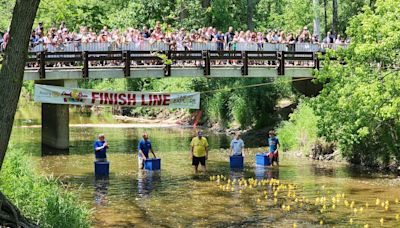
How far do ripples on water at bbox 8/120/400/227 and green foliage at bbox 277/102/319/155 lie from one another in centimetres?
117

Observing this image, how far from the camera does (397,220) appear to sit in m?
16.6

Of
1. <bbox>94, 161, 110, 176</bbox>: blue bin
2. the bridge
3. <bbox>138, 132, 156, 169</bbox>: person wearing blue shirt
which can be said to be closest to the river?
<bbox>94, 161, 110, 176</bbox>: blue bin

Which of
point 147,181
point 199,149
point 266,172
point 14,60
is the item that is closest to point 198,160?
point 199,149

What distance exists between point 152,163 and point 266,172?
4.02 m

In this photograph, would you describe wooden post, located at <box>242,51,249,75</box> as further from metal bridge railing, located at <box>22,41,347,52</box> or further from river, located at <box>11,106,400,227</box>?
river, located at <box>11,106,400,227</box>

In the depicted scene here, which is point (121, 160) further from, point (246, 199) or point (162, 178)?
point (246, 199)

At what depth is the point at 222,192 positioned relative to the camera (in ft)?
67.2

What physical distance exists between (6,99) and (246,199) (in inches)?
441

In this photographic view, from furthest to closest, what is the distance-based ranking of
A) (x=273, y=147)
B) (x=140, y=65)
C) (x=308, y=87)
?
(x=308, y=87) → (x=140, y=65) → (x=273, y=147)

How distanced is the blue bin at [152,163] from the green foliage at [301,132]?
24.1 feet

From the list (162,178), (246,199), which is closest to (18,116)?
(162,178)

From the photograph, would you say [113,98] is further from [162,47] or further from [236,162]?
[236,162]

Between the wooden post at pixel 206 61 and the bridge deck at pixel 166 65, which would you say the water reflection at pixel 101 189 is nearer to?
the bridge deck at pixel 166 65

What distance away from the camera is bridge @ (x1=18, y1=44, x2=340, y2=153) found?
27703mm
